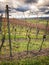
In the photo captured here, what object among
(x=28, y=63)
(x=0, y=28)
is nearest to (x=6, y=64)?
(x=28, y=63)

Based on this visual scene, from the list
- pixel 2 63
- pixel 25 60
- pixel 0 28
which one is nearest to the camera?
pixel 2 63

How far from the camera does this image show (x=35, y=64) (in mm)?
22953

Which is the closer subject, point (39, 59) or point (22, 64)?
point (22, 64)

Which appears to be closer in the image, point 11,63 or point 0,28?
point 11,63

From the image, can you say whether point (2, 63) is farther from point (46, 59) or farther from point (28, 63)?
point (46, 59)

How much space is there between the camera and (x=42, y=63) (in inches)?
917

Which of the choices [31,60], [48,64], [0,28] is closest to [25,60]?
[31,60]

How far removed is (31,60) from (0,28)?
150 feet

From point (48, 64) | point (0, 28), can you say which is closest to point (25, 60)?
point (48, 64)

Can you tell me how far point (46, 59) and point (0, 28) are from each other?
4480 centimetres

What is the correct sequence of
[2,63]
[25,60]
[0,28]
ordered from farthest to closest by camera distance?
1. [0,28]
2. [25,60]
3. [2,63]

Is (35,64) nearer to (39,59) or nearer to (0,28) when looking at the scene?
(39,59)

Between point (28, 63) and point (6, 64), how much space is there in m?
1.92

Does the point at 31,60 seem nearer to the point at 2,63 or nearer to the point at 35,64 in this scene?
the point at 35,64
